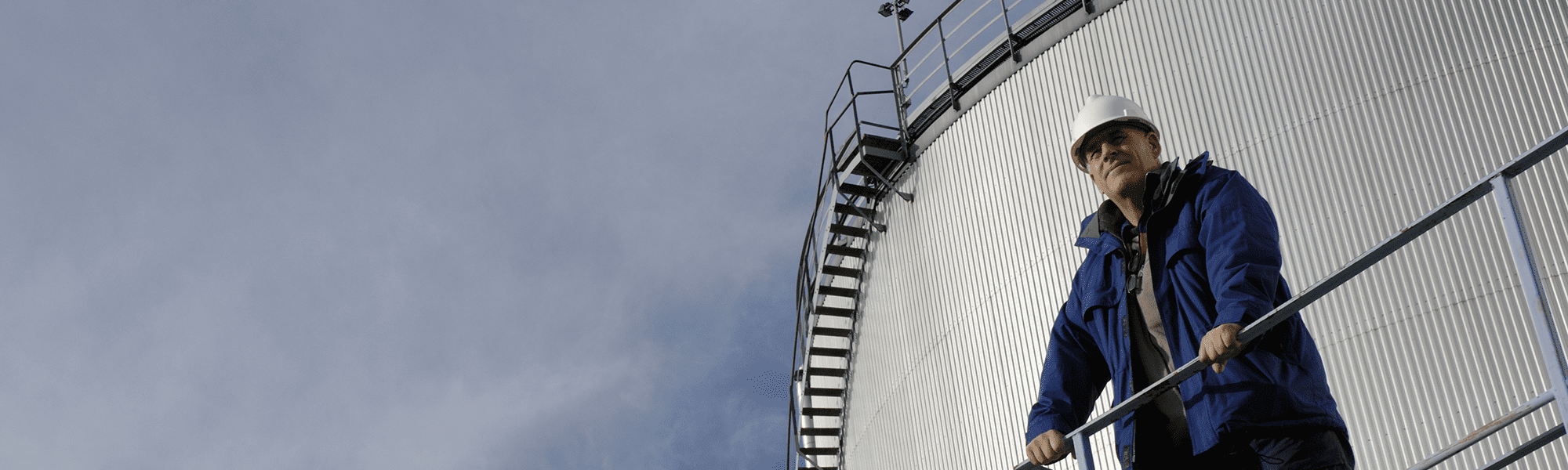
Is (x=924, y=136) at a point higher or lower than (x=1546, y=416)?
higher

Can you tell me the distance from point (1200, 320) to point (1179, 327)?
15 cm

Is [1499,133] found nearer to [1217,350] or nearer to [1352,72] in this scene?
[1352,72]

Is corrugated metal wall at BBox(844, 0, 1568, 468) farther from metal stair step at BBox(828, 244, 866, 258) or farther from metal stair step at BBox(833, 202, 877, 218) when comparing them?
metal stair step at BBox(828, 244, 866, 258)

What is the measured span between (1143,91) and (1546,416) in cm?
540

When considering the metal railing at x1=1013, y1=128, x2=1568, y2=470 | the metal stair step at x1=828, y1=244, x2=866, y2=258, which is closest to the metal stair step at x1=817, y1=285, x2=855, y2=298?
the metal stair step at x1=828, y1=244, x2=866, y2=258

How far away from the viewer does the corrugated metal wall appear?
10.7 meters

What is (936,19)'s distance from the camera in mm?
17750

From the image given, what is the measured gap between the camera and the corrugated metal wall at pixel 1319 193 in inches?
420

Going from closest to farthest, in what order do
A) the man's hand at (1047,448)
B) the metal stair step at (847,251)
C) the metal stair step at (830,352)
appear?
the man's hand at (1047,448)
the metal stair step at (847,251)
the metal stair step at (830,352)

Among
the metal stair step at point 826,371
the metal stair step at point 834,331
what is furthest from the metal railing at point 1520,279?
the metal stair step at point 826,371

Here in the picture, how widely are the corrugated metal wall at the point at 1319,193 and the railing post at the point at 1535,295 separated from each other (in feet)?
22.9

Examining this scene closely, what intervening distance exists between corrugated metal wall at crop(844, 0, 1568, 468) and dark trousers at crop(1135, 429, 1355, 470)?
6.50 meters

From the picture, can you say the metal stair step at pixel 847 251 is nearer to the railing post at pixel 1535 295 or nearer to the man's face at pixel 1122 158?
the man's face at pixel 1122 158

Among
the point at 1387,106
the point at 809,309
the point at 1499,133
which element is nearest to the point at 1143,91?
the point at 1387,106
